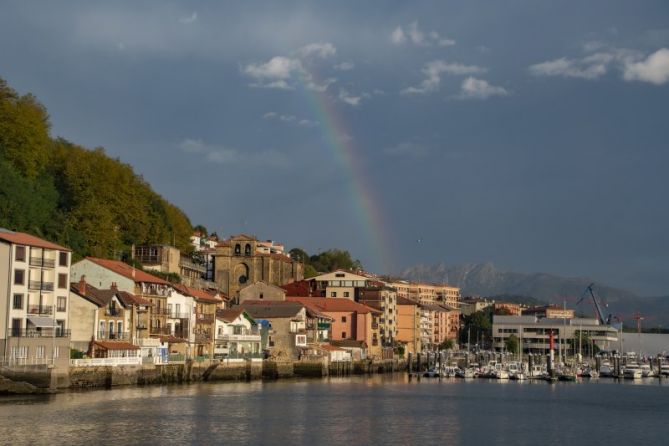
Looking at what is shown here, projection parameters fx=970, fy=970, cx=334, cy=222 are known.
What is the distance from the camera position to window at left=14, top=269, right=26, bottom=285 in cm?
7295

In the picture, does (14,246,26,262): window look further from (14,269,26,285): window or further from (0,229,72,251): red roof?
(14,269,26,285): window

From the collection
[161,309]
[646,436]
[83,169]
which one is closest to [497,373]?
[161,309]


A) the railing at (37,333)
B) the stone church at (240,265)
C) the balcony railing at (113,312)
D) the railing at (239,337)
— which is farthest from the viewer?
the stone church at (240,265)

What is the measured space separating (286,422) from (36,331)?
23.7 metres

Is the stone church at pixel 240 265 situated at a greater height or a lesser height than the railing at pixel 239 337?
greater

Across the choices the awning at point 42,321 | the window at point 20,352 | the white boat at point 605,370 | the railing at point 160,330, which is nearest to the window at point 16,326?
the awning at point 42,321

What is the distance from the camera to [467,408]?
75.7 m

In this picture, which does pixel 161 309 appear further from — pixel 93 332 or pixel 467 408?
pixel 467 408

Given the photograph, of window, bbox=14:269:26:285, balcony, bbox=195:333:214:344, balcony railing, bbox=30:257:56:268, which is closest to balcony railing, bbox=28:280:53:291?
window, bbox=14:269:26:285

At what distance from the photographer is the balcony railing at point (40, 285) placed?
74375 mm

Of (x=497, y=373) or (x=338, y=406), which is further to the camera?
(x=497, y=373)

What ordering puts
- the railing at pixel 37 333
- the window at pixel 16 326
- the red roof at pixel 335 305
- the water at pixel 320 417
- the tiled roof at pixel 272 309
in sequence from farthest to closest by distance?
the red roof at pixel 335 305, the tiled roof at pixel 272 309, the window at pixel 16 326, the railing at pixel 37 333, the water at pixel 320 417

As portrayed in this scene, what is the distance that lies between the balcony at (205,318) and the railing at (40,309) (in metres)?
26.2

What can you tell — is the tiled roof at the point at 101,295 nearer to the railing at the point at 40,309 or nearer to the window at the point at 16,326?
the railing at the point at 40,309
